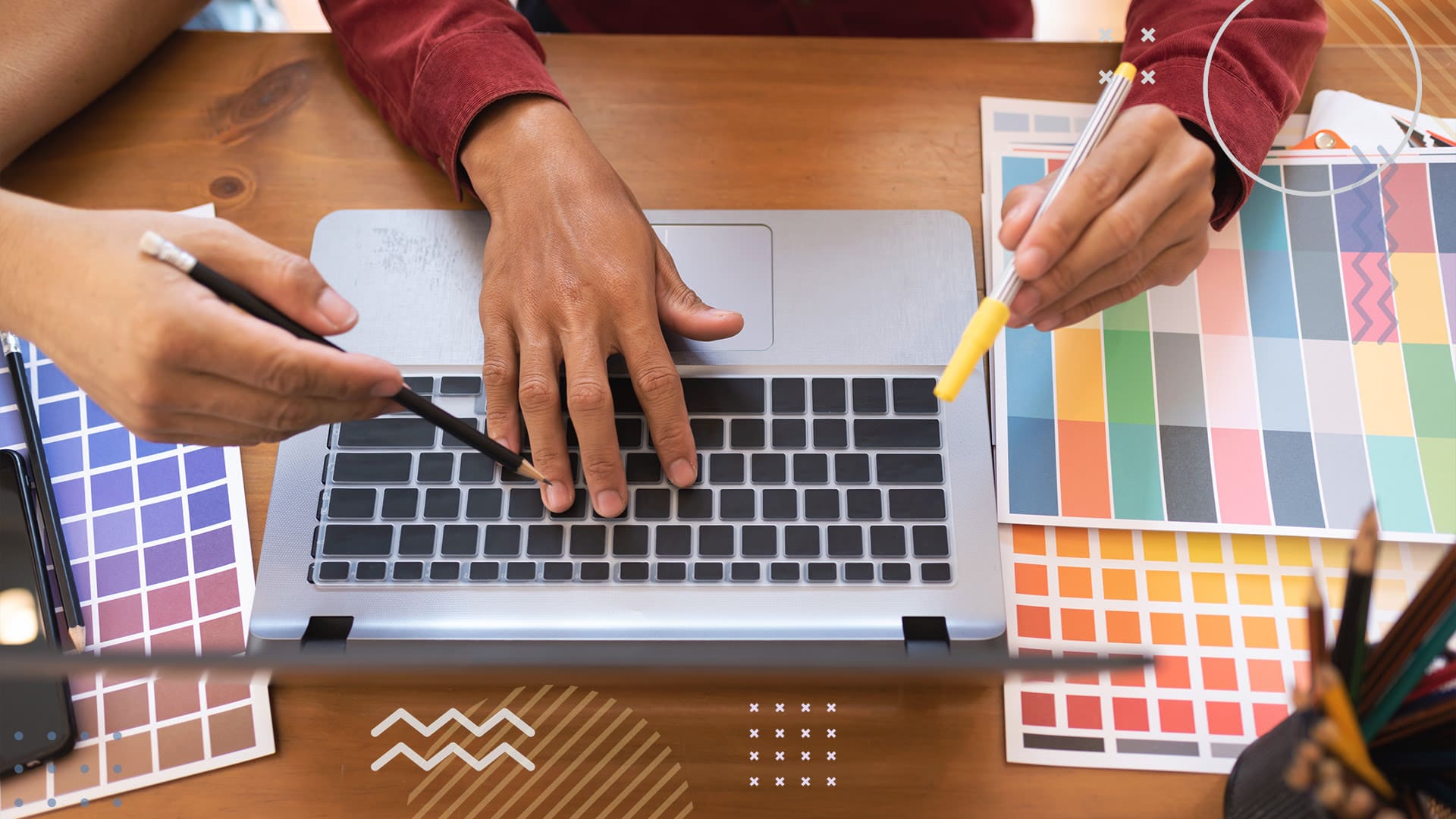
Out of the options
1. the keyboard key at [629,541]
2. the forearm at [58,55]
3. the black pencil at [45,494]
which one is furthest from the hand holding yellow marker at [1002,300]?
the forearm at [58,55]

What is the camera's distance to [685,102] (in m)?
0.77

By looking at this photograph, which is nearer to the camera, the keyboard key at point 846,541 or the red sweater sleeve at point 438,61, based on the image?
the keyboard key at point 846,541

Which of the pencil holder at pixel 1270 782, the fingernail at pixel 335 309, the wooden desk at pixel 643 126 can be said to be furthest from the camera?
the wooden desk at pixel 643 126

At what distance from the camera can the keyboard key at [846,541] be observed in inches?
22.8

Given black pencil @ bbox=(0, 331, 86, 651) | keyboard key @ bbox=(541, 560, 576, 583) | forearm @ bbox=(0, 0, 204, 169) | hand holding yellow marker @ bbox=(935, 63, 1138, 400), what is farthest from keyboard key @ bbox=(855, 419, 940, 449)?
forearm @ bbox=(0, 0, 204, 169)

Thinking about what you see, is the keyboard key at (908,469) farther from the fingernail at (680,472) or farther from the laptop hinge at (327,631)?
the laptop hinge at (327,631)

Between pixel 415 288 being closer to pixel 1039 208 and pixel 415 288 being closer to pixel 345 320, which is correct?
pixel 345 320

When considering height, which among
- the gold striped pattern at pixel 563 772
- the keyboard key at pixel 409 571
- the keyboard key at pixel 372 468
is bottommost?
A: the gold striped pattern at pixel 563 772

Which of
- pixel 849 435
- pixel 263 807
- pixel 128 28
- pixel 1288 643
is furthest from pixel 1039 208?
pixel 128 28

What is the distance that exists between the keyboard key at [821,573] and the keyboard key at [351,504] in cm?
31

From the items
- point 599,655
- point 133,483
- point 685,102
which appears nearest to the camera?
point 599,655

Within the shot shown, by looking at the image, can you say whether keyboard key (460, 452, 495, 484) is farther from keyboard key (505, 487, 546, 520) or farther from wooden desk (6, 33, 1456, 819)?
wooden desk (6, 33, 1456, 819)

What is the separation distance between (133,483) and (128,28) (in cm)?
40

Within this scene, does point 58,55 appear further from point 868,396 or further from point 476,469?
point 868,396
